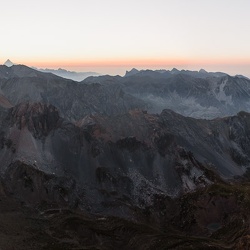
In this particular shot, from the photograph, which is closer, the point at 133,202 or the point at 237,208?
the point at 237,208

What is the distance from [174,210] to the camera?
193250mm

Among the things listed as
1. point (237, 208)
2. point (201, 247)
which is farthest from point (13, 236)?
point (237, 208)

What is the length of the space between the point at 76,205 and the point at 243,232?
78828 millimetres

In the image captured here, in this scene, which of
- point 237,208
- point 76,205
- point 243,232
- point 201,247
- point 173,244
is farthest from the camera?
point 76,205

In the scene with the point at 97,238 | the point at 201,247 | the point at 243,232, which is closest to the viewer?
the point at 201,247

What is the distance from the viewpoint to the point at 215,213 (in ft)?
595

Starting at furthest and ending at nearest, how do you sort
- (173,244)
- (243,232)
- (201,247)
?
(243,232) → (173,244) → (201,247)

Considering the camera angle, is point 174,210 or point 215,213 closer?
point 215,213

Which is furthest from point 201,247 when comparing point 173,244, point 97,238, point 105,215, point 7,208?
point 7,208

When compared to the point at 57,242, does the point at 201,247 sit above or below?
above

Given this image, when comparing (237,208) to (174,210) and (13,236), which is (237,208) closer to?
(174,210)

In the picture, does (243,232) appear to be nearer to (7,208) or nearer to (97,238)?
(97,238)

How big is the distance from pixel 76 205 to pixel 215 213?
63.0 metres

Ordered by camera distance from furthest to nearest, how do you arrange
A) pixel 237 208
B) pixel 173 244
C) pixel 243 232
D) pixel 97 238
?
pixel 237 208 < pixel 97 238 < pixel 243 232 < pixel 173 244
